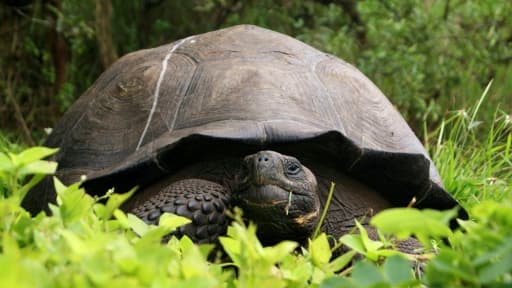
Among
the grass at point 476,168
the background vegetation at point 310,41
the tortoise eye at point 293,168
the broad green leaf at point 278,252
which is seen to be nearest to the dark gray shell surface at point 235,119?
the tortoise eye at point 293,168

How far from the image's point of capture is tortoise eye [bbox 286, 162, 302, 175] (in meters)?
2.83

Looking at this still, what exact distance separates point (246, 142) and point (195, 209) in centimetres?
30

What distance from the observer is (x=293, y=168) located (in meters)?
2.85

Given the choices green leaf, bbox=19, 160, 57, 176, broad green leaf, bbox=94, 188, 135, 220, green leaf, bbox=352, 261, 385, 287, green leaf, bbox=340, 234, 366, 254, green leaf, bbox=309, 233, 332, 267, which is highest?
green leaf, bbox=352, 261, 385, 287

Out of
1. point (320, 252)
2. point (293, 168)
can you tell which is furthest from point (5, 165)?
point (293, 168)

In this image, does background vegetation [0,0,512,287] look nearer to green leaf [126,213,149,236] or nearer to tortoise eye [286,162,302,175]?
tortoise eye [286,162,302,175]

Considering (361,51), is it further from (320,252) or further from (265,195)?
(320,252)

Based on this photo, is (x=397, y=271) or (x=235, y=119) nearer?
(x=397, y=271)

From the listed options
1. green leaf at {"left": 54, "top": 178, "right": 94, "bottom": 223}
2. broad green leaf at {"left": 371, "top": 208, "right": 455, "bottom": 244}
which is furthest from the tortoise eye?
broad green leaf at {"left": 371, "top": 208, "right": 455, "bottom": 244}

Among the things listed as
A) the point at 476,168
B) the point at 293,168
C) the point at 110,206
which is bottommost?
the point at 476,168

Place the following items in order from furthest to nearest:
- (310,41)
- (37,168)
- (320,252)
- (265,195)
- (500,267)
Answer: (310,41) < (265,195) < (320,252) < (37,168) < (500,267)

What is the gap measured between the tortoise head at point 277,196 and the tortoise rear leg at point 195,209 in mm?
75

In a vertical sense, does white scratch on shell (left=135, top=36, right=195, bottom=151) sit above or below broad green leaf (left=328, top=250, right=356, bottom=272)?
below

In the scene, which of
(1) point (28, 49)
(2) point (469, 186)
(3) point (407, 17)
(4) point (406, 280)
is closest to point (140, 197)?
(2) point (469, 186)
